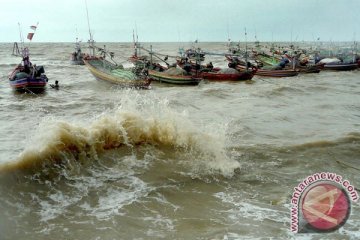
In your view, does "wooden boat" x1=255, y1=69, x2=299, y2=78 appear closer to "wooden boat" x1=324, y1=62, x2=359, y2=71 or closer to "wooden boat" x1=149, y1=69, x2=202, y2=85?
"wooden boat" x1=149, y1=69, x2=202, y2=85

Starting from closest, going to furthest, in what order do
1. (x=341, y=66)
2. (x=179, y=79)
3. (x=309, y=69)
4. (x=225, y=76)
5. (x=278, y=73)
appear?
1. (x=179, y=79)
2. (x=225, y=76)
3. (x=278, y=73)
4. (x=309, y=69)
5. (x=341, y=66)

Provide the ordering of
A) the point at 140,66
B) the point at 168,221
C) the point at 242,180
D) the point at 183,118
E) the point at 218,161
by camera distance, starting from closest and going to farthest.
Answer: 1. the point at 168,221
2. the point at 242,180
3. the point at 218,161
4. the point at 183,118
5. the point at 140,66

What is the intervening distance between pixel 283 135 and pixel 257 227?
6.92 m

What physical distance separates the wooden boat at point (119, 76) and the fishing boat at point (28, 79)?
5209mm

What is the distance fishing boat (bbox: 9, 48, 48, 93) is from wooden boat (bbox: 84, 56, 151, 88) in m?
5.21

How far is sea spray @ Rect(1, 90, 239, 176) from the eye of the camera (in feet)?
27.0

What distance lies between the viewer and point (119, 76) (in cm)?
2681

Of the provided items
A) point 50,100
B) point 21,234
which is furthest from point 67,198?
point 50,100

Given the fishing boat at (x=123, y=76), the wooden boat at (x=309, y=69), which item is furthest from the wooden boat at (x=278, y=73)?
the fishing boat at (x=123, y=76)

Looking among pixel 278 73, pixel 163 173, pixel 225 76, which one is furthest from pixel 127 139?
pixel 278 73

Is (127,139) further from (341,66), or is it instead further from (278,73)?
(341,66)

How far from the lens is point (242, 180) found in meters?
7.92

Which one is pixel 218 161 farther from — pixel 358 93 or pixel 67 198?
pixel 358 93

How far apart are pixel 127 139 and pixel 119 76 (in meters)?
17.8
